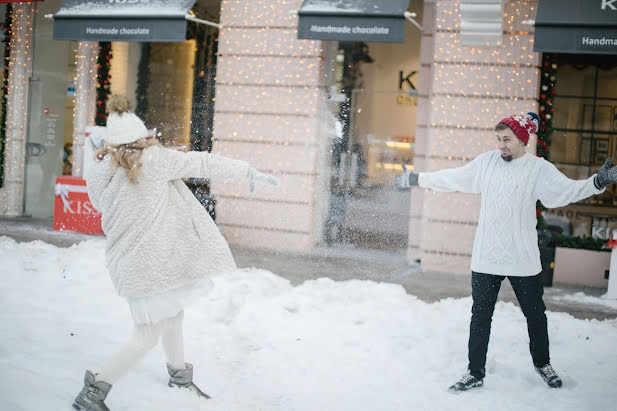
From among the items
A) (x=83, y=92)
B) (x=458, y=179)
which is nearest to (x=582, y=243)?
(x=458, y=179)

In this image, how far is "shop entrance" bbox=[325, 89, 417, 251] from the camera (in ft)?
35.1

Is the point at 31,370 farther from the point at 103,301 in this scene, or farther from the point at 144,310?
the point at 103,301

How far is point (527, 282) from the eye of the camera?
4828 millimetres

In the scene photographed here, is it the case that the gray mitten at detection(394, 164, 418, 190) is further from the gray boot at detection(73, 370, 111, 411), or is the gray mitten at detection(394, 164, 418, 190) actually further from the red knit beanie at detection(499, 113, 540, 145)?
the gray boot at detection(73, 370, 111, 411)

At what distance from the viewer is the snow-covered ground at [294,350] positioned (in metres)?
4.61

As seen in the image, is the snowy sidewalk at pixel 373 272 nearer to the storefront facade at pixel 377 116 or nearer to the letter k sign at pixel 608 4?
the storefront facade at pixel 377 116

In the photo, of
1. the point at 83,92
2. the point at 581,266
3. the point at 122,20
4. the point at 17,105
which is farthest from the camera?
the point at 17,105

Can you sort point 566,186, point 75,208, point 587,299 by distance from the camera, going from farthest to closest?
1. point 75,208
2. point 587,299
3. point 566,186

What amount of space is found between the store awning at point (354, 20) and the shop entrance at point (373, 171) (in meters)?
1.52

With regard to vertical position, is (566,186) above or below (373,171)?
above

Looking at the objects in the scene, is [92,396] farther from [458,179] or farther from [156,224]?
[458,179]

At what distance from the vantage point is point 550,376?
494 centimetres

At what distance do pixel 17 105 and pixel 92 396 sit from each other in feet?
32.1

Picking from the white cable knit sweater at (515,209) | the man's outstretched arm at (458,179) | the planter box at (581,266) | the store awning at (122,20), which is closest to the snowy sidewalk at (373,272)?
the planter box at (581,266)
